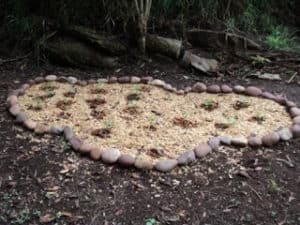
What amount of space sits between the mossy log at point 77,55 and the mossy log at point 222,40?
952 millimetres

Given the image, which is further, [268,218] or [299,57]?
[299,57]

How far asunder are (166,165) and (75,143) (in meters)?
0.66

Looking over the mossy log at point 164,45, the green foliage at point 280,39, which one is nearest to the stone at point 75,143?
the mossy log at point 164,45

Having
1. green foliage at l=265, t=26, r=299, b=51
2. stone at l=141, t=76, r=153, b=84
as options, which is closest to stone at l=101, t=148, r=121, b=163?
stone at l=141, t=76, r=153, b=84

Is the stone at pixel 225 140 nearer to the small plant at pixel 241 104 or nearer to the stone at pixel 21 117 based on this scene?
the small plant at pixel 241 104

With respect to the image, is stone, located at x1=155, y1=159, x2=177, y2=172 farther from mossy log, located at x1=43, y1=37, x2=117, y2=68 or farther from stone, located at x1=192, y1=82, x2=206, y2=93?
mossy log, located at x1=43, y1=37, x2=117, y2=68

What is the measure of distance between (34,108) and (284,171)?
6.36ft

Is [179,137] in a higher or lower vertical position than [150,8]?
lower

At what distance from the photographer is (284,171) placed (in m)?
2.80

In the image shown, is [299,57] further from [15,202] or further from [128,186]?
[15,202]

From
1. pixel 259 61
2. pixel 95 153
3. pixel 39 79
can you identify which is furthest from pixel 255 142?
pixel 39 79

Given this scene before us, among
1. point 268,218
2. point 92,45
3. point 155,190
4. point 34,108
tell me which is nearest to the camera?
point 268,218

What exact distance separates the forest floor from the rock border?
0.05 m

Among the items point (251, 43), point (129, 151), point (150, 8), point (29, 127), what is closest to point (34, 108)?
point (29, 127)
